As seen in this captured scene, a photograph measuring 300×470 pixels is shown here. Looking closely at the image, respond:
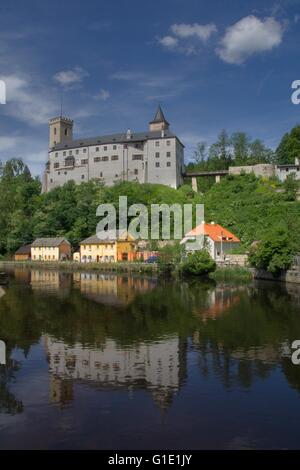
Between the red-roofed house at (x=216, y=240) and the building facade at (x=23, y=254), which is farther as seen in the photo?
the building facade at (x=23, y=254)

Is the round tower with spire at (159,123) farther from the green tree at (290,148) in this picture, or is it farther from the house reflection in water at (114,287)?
the house reflection in water at (114,287)

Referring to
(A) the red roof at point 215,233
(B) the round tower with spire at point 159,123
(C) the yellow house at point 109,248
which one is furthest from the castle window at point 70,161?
(A) the red roof at point 215,233

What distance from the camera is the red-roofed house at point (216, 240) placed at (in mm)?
53625

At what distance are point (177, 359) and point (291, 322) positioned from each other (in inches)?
357

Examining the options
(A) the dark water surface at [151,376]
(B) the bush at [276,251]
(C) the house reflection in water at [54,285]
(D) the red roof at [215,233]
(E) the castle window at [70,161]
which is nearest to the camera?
(A) the dark water surface at [151,376]

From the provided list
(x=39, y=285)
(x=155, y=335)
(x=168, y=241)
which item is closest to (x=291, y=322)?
(x=155, y=335)

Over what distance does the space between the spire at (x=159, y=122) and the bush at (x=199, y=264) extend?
48.8 metres

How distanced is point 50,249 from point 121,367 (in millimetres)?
59408

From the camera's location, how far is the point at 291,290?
3575 cm

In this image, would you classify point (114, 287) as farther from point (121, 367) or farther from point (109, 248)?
point (109, 248)

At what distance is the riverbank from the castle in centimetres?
2586

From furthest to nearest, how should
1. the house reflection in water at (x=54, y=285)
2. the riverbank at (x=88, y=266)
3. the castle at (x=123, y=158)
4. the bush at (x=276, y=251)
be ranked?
the castle at (x=123, y=158), the riverbank at (x=88, y=266), the bush at (x=276, y=251), the house reflection in water at (x=54, y=285)

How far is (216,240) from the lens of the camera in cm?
5406
